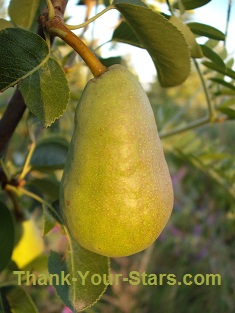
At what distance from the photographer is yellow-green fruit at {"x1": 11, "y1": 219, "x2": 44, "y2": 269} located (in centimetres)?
79

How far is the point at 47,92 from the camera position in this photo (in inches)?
17.7

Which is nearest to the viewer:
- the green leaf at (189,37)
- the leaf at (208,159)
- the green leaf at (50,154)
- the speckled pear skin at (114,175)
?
the speckled pear skin at (114,175)

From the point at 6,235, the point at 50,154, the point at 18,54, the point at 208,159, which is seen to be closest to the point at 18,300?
the point at 6,235

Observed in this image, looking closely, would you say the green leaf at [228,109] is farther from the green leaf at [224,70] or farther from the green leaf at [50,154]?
the green leaf at [50,154]

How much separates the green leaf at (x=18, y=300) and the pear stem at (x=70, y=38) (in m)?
0.34

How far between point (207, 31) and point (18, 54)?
0.27 meters

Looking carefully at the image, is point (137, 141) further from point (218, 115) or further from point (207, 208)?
point (207, 208)

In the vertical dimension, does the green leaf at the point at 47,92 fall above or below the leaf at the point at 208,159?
above

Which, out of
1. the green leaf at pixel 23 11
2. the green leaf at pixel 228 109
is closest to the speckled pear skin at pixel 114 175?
the green leaf at pixel 23 11

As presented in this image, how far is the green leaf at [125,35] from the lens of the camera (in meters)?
0.64

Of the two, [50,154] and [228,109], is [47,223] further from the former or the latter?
[228,109]

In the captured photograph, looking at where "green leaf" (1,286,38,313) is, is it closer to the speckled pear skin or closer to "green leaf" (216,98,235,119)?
the speckled pear skin

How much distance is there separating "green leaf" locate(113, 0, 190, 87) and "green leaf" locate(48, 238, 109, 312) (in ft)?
0.82

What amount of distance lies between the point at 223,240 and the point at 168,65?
2.68m
